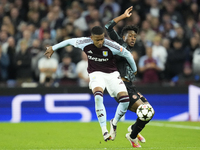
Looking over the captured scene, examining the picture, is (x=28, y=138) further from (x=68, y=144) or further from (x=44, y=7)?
(x=44, y=7)

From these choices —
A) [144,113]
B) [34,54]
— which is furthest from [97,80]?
[34,54]

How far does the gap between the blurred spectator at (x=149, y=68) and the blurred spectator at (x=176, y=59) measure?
0.56 metres

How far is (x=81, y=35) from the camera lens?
1438cm

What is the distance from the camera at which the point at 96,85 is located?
25.0ft

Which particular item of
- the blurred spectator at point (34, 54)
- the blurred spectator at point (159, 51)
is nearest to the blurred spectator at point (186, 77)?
the blurred spectator at point (159, 51)

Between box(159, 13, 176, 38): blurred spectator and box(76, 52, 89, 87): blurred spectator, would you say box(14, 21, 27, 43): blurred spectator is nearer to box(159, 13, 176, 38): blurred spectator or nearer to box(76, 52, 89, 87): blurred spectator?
box(76, 52, 89, 87): blurred spectator

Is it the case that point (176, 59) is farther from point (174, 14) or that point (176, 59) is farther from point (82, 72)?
A: point (82, 72)

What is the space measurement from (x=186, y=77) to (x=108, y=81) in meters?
6.32

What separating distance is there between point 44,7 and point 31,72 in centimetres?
350

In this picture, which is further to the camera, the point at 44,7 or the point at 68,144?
the point at 44,7

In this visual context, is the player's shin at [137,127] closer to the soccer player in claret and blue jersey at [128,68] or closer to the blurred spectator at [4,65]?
the soccer player in claret and blue jersey at [128,68]

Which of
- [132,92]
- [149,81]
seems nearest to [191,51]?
[149,81]

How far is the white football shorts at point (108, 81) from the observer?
768 cm

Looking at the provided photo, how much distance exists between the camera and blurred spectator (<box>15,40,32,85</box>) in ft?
43.7
